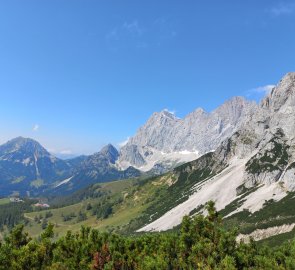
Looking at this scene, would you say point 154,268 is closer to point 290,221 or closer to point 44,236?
point 44,236

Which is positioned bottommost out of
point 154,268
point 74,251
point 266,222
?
point 266,222

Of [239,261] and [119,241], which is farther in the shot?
[119,241]

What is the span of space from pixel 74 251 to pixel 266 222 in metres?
164

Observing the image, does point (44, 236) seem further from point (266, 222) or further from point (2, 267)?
point (266, 222)

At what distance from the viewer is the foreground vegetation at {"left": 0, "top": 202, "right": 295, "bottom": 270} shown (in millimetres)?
40344

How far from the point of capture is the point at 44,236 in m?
44.7

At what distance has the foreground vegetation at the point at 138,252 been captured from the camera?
40.3 meters

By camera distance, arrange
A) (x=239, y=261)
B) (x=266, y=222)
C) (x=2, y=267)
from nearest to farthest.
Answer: (x=2, y=267)
(x=239, y=261)
(x=266, y=222)

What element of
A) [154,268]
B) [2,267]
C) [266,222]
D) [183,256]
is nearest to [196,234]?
[183,256]

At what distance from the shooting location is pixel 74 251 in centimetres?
4828

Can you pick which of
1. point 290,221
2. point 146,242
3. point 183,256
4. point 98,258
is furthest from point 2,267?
point 290,221

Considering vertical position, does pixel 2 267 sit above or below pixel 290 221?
above

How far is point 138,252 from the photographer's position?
2071 inches

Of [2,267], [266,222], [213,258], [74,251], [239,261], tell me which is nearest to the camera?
[2,267]
